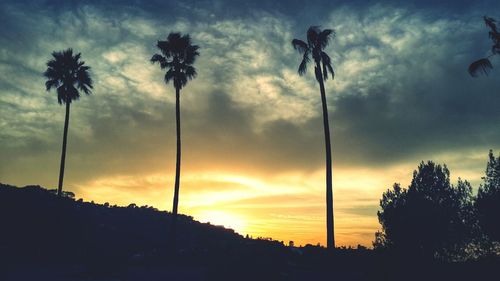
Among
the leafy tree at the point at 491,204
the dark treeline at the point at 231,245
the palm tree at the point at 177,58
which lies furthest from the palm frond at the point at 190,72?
the leafy tree at the point at 491,204

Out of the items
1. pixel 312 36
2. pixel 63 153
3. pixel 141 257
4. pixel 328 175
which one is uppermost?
pixel 312 36

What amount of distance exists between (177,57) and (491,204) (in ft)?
113

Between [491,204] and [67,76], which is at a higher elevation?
[67,76]

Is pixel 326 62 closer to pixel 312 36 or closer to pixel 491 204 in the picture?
pixel 312 36

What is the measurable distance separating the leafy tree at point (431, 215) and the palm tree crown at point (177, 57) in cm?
2824

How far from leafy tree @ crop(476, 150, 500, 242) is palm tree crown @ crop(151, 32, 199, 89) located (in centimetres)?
3178

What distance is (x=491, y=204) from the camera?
3319 centimetres

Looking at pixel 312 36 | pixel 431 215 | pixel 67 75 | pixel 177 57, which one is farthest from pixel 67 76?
pixel 431 215

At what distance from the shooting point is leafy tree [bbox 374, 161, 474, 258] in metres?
37.8

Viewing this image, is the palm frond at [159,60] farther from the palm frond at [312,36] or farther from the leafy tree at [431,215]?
the leafy tree at [431,215]

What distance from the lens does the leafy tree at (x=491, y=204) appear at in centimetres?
3278

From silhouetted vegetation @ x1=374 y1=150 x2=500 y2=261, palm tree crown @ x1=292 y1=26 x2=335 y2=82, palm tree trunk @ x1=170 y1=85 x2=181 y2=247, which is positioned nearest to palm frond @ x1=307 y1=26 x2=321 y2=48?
palm tree crown @ x1=292 y1=26 x2=335 y2=82

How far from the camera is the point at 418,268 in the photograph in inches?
622

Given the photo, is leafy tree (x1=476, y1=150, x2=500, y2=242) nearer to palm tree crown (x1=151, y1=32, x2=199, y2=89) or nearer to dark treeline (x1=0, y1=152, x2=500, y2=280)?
dark treeline (x1=0, y1=152, x2=500, y2=280)
